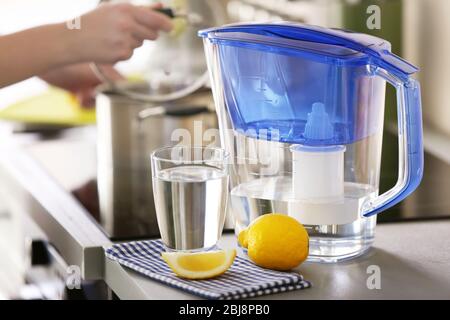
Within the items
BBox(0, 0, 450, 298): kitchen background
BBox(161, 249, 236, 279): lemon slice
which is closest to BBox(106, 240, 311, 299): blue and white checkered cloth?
BBox(161, 249, 236, 279): lemon slice

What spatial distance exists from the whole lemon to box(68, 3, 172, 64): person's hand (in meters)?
0.54

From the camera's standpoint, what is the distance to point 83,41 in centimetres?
150

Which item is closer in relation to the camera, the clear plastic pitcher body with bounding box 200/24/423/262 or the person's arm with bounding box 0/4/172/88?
the clear plastic pitcher body with bounding box 200/24/423/262

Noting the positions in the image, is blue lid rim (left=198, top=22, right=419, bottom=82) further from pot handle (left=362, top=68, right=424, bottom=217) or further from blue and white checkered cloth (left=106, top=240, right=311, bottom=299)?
blue and white checkered cloth (left=106, top=240, right=311, bottom=299)

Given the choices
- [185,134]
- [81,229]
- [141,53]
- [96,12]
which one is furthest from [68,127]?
[81,229]

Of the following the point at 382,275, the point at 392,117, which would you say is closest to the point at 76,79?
the point at 392,117


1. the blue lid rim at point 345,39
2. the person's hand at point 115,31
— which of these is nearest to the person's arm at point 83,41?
the person's hand at point 115,31

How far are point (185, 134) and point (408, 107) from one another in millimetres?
719

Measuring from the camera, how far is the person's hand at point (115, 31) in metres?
1.49

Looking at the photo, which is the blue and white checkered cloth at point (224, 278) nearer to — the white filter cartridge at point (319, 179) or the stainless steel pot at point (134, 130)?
the white filter cartridge at point (319, 179)

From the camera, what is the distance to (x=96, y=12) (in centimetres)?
151

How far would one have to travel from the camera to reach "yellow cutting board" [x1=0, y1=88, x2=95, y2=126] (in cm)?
207

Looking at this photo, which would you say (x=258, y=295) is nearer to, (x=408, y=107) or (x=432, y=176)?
(x=408, y=107)

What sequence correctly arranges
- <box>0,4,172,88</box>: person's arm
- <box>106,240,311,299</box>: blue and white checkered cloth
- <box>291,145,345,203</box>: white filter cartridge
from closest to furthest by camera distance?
1. <box>106,240,311,299</box>: blue and white checkered cloth
2. <box>291,145,345,203</box>: white filter cartridge
3. <box>0,4,172,88</box>: person's arm
